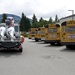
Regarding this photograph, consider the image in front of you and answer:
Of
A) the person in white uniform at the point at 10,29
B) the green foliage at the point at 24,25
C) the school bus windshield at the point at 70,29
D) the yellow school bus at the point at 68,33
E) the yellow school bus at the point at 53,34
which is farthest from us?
the green foliage at the point at 24,25

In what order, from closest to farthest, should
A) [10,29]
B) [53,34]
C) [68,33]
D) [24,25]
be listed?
[10,29] → [68,33] → [53,34] → [24,25]

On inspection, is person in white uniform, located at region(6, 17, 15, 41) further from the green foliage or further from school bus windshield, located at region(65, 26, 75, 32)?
the green foliage

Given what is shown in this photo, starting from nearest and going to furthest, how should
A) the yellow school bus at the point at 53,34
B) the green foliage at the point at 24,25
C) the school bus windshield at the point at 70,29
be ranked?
the school bus windshield at the point at 70,29, the yellow school bus at the point at 53,34, the green foliage at the point at 24,25

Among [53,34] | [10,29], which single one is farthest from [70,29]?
[53,34]

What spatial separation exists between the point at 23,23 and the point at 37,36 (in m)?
89.7

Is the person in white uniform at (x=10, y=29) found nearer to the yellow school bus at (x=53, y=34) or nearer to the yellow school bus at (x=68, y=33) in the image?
the yellow school bus at (x=68, y=33)

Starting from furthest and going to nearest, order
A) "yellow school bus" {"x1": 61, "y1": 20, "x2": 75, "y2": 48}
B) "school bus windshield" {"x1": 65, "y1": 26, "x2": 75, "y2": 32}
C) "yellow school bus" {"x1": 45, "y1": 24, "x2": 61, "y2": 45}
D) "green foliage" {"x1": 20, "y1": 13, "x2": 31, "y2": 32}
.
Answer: "green foliage" {"x1": 20, "y1": 13, "x2": 31, "y2": 32}
"yellow school bus" {"x1": 45, "y1": 24, "x2": 61, "y2": 45}
"school bus windshield" {"x1": 65, "y1": 26, "x2": 75, "y2": 32}
"yellow school bus" {"x1": 61, "y1": 20, "x2": 75, "y2": 48}

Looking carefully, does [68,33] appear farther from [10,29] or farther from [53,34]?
[53,34]

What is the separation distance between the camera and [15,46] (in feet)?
54.2

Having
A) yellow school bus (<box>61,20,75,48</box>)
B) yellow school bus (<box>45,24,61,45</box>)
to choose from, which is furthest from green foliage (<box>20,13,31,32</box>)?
yellow school bus (<box>61,20,75,48</box>)

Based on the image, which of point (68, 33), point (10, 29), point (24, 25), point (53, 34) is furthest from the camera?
point (24, 25)

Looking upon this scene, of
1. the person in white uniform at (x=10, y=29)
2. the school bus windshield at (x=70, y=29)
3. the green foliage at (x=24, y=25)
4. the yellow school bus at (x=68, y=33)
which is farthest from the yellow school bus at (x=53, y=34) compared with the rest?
the green foliage at (x=24, y=25)

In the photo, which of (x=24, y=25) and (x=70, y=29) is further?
(x=24, y=25)

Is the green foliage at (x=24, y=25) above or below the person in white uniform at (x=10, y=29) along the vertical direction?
above
